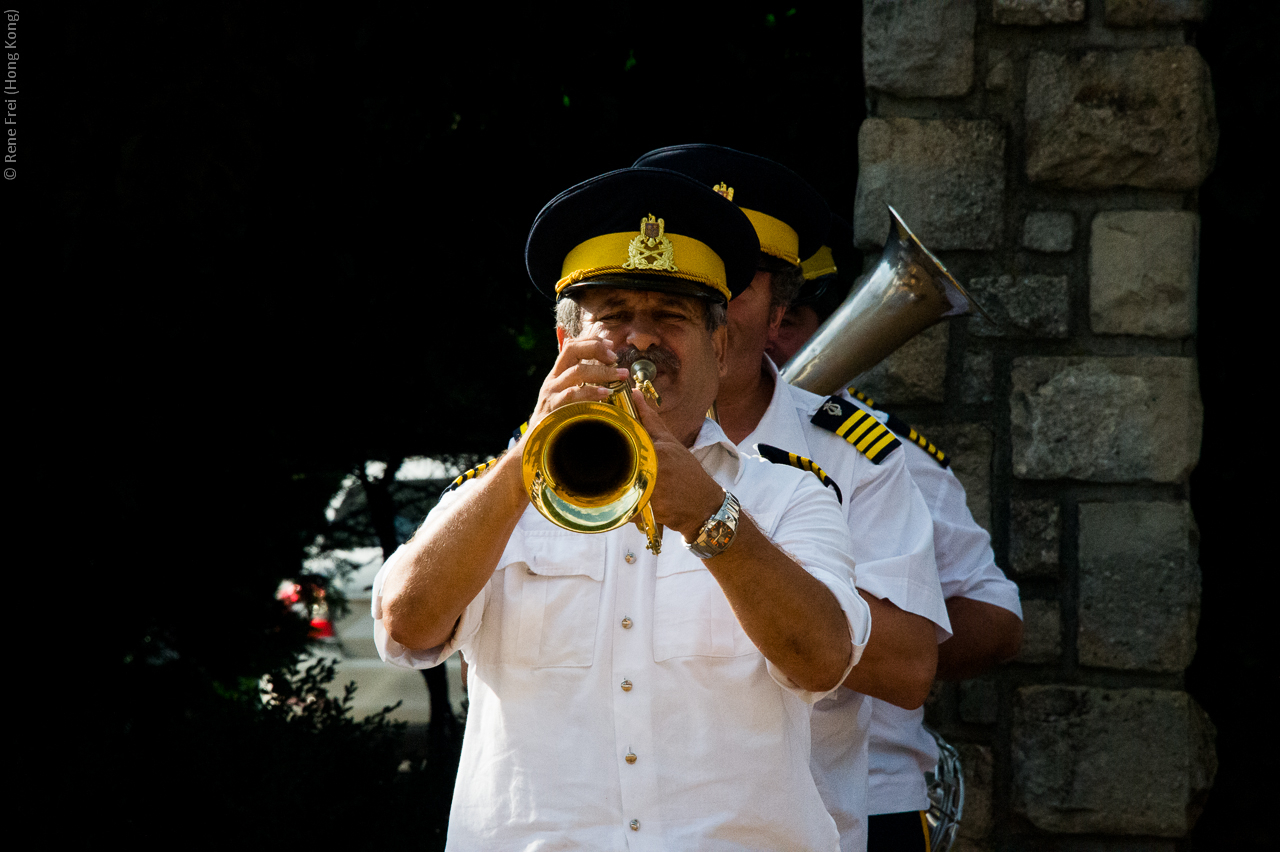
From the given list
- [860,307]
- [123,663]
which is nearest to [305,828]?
[123,663]

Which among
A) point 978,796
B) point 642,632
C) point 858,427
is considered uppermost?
point 858,427

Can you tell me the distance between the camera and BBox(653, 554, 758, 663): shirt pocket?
6.61 feet

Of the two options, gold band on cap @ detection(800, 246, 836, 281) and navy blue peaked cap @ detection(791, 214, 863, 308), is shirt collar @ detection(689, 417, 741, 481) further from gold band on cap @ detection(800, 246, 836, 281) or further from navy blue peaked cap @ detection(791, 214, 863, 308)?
gold band on cap @ detection(800, 246, 836, 281)

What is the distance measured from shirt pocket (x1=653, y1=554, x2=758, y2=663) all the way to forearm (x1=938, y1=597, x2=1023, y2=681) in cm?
99

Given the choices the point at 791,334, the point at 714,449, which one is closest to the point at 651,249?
the point at 714,449

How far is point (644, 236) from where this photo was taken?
2.24 m

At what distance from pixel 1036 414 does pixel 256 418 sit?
3150mm

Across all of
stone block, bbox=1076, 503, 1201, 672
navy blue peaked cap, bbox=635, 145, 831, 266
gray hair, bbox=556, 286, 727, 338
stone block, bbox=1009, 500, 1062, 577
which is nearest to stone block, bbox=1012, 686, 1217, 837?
stone block, bbox=1076, 503, 1201, 672

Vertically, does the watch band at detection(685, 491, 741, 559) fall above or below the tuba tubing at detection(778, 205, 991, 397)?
below

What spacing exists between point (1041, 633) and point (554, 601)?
1989mm

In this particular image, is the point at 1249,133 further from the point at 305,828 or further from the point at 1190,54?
the point at 305,828

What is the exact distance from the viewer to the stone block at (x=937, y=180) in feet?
12.2

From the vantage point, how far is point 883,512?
8.64ft

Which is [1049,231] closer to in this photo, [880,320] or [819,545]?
[880,320]
